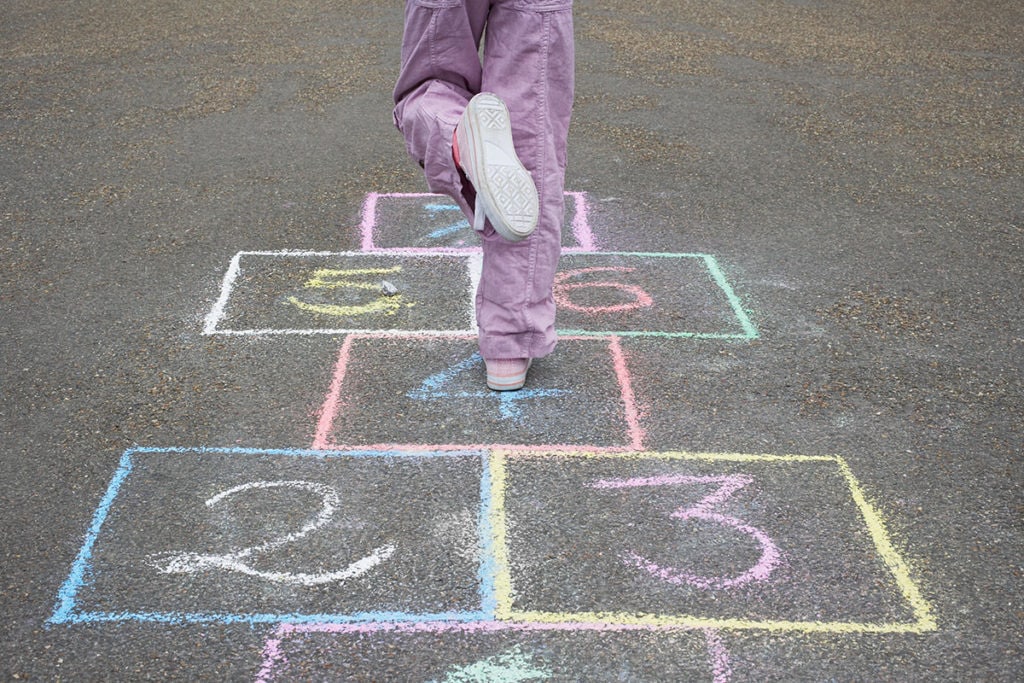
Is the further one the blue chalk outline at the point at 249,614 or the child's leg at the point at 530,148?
the child's leg at the point at 530,148

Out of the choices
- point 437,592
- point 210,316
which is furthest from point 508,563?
point 210,316

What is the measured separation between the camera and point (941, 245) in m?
4.83

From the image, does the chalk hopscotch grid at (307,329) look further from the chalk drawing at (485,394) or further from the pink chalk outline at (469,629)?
the pink chalk outline at (469,629)

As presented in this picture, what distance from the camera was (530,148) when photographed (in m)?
3.42

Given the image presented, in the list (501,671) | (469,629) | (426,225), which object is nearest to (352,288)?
(426,225)

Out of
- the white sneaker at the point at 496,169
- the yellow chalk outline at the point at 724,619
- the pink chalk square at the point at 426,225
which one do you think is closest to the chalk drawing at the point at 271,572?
the yellow chalk outline at the point at 724,619

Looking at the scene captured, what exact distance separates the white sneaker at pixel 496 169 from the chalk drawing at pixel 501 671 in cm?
117

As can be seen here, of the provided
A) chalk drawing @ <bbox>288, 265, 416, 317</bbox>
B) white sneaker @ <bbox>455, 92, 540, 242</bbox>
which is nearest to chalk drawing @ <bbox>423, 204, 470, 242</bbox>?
chalk drawing @ <bbox>288, 265, 416, 317</bbox>

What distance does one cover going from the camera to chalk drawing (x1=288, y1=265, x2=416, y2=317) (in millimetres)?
4094

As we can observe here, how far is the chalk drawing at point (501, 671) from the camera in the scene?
2.43 meters

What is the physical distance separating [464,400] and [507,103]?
89 cm

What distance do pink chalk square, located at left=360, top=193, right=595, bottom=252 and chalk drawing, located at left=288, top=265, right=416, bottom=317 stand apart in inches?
9.7

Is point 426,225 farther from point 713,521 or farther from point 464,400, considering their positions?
point 713,521

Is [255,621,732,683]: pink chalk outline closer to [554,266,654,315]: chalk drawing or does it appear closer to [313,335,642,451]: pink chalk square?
[313,335,642,451]: pink chalk square
